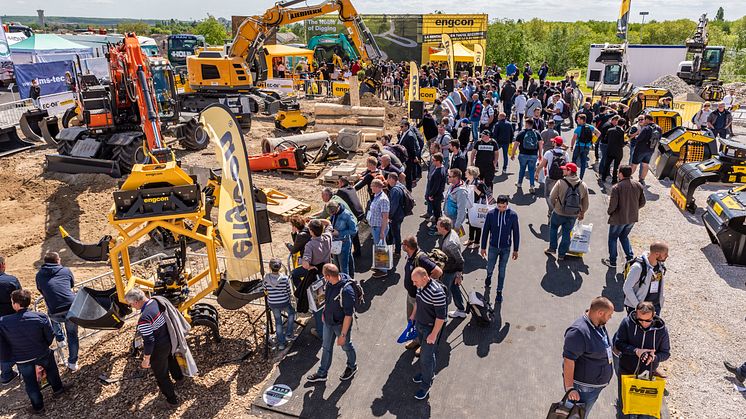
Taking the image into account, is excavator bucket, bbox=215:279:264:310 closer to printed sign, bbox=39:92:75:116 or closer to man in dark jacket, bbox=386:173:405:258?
man in dark jacket, bbox=386:173:405:258

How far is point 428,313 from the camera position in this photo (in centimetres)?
573

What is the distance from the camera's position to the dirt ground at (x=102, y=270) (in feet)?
20.7

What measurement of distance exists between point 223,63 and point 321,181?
9.07 m

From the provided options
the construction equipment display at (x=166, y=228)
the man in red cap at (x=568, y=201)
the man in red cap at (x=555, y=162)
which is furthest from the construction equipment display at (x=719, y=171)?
the construction equipment display at (x=166, y=228)

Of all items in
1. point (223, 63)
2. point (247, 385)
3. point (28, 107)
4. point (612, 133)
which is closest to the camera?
point (247, 385)

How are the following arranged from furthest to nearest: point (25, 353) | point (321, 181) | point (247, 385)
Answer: point (321, 181), point (247, 385), point (25, 353)

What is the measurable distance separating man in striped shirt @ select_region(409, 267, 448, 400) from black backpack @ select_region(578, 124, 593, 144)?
8769 mm

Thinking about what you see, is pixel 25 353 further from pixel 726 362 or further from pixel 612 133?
pixel 612 133

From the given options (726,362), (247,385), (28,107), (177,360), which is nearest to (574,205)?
(726,362)

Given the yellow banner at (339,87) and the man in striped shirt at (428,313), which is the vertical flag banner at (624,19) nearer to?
the yellow banner at (339,87)

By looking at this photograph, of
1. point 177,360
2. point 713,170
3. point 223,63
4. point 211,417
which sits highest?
point 223,63

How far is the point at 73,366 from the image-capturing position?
22.6 feet

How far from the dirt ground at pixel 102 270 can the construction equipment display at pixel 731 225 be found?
8.04 metres

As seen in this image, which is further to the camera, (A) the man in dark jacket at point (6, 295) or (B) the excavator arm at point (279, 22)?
(B) the excavator arm at point (279, 22)
